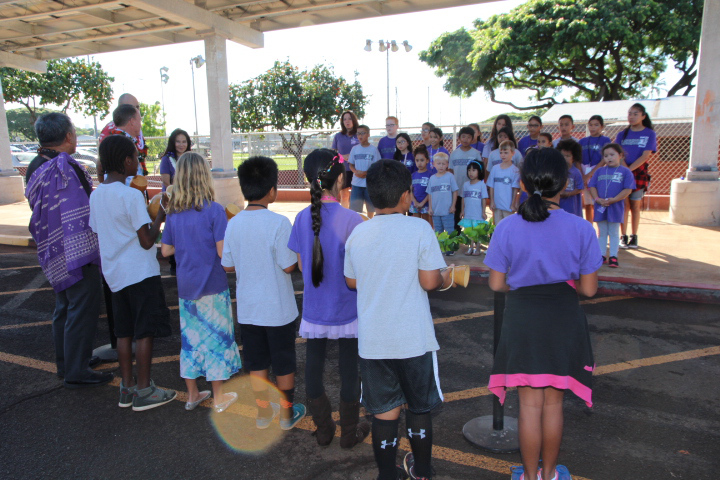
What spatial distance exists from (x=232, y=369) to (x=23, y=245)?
839 centimetres

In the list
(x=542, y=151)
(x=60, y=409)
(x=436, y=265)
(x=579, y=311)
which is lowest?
(x=60, y=409)

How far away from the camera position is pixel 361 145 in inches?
335

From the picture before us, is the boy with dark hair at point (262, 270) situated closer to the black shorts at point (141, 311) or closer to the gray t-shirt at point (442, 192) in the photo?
the black shorts at point (141, 311)

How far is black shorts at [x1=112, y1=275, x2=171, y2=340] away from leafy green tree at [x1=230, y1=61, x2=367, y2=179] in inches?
866

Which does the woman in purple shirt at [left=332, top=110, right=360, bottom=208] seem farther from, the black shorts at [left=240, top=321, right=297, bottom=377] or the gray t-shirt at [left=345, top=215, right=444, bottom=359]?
the gray t-shirt at [left=345, top=215, right=444, bottom=359]

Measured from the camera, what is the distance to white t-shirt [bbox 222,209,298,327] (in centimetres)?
297

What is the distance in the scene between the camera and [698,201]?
9164 millimetres

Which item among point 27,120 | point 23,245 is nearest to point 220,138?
point 23,245

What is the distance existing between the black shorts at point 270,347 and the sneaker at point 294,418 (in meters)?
0.40

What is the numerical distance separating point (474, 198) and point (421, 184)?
2.72 ft

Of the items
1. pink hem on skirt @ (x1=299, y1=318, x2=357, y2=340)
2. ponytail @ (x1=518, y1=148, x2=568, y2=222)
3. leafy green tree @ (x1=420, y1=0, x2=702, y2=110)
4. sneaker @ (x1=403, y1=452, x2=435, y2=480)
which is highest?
leafy green tree @ (x1=420, y1=0, x2=702, y2=110)


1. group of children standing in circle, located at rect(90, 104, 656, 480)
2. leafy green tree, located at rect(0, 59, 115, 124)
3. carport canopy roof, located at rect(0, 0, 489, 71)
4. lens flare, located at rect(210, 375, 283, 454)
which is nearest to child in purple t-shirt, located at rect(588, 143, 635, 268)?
group of children standing in circle, located at rect(90, 104, 656, 480)

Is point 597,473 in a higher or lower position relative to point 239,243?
lower

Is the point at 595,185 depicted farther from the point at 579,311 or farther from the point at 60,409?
the point at 60,409
